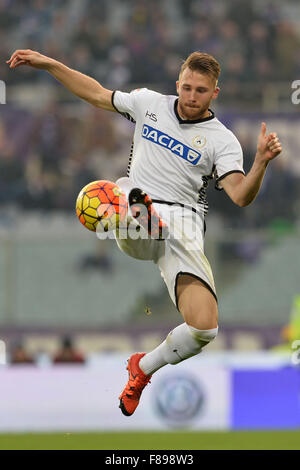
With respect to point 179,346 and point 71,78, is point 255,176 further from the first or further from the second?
point 71,78

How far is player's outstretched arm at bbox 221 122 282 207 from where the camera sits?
18.7ft

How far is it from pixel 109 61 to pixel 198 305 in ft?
37.8

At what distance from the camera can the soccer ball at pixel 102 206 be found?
6.17 metres

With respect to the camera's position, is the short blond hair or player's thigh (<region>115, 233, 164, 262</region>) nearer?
the short blond hair

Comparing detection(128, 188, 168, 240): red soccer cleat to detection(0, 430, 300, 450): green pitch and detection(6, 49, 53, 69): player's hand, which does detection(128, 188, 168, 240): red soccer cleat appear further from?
detection(0, 430, 300, 450): green pitch

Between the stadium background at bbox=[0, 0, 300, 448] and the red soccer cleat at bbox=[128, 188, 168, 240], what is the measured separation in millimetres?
4876

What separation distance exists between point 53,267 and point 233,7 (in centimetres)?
668

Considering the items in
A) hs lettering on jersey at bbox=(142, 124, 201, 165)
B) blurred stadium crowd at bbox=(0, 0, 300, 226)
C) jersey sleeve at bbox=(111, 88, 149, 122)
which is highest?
blurred stadium crowd at bbox=(0, 0, 300, 226)

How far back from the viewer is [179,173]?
21.4ft

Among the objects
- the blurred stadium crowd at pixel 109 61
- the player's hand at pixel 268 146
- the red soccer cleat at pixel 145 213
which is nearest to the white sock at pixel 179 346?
the red soccer cleat at pixel 145 213

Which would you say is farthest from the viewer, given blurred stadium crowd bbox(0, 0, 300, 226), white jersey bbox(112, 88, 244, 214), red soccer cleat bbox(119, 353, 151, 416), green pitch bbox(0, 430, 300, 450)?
blurred stadium crowd bbox(0, 0, 300, 226)

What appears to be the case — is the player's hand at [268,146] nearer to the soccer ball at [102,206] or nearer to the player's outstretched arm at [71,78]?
the soccer ball at [102,206]

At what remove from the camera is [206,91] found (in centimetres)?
638

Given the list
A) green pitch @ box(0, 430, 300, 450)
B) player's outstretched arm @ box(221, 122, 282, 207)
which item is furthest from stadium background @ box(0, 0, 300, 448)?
player's outstretched arm @ box(221, 122, 282, 207)
